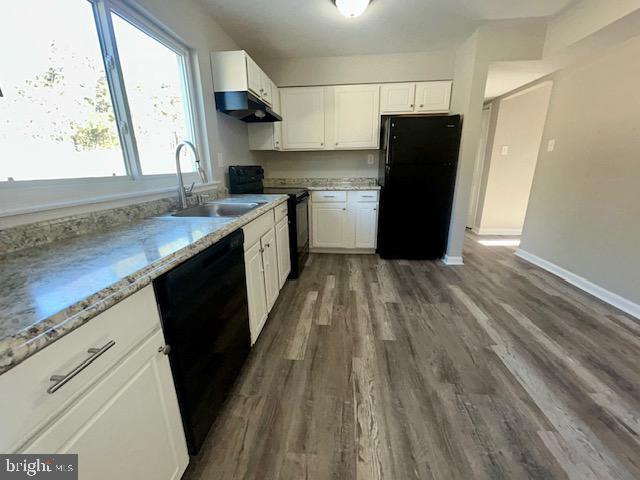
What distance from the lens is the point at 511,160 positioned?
4020mm

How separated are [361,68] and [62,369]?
3661 mm

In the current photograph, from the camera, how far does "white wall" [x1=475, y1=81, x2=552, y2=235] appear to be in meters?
3.81

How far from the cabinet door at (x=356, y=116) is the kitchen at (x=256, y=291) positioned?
69mm

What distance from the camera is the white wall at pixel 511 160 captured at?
3.81 meters

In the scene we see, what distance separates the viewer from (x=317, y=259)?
3309 millimetres

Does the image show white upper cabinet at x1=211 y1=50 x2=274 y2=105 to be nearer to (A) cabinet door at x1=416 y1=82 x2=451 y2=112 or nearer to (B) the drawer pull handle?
(A) cabinet door at x1=416 y1=82 x2=451 y2=112

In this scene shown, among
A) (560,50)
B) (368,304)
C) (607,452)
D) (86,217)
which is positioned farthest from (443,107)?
(86,217)

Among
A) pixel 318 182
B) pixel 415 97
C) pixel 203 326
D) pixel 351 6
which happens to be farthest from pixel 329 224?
pixel 203 326

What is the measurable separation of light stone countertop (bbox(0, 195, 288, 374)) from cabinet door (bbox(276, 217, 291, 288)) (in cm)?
99

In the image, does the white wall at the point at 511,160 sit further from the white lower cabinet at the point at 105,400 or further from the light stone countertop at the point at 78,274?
the white lower cabinet at the point at 105,400

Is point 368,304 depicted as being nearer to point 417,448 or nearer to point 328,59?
A: point 417,448

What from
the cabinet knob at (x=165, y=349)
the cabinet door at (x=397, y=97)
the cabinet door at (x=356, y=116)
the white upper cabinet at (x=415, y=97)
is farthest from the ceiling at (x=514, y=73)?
the cabinet knob at (x=165, y=349)

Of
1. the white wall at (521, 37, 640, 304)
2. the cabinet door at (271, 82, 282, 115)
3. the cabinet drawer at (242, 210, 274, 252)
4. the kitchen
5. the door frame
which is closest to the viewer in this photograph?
the kitchen

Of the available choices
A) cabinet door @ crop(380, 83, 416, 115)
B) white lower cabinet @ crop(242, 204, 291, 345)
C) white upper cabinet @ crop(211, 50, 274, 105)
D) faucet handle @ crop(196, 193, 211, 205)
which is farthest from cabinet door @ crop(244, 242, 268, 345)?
cabinet door @ crop(380, 83, 416, 115)
